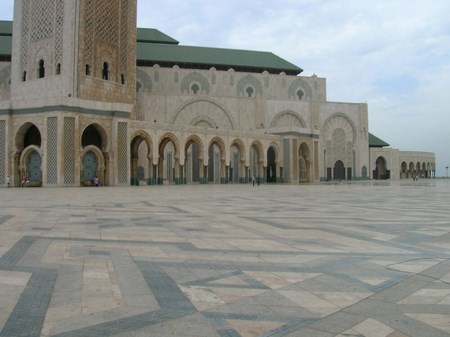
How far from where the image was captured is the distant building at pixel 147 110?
26984 mm

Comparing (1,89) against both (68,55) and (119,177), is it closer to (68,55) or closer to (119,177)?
(68,55)

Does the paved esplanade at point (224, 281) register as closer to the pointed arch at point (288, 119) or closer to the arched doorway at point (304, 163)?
the arched doorway at point (304, 163)

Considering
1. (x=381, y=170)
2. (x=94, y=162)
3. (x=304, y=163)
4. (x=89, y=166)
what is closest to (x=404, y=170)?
(x=381, y=170)

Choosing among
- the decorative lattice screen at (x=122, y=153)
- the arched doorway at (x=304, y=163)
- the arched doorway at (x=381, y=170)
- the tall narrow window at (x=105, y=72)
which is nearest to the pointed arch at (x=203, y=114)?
the arched doorway at (x=304, y=163)

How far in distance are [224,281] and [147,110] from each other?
135ft

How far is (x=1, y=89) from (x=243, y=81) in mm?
25362

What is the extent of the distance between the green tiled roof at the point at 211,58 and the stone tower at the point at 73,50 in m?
13.3

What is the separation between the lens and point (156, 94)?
144 ft

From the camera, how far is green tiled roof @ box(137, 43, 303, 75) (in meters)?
48.9

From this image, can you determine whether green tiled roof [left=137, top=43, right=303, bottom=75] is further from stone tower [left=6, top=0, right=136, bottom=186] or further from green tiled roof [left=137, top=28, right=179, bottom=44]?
stone tower [left=6, top=0, right=136, bottom=186]

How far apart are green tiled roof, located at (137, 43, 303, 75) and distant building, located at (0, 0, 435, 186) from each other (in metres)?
0.15

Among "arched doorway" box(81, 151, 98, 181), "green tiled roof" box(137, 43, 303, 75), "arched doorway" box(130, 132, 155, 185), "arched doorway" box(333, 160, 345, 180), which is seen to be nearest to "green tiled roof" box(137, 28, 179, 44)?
"green tiled roof" box(137, 43, 303, 75)

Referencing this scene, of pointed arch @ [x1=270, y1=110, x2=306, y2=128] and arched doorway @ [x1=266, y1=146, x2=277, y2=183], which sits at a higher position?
pointed arch @ [x1=270, y1=110, x2=306, y2=128]

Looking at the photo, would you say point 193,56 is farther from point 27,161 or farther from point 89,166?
point 27,161
